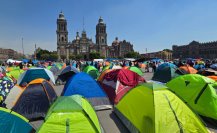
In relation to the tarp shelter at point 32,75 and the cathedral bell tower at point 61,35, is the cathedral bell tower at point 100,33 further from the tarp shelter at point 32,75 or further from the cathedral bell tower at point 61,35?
the tarp shelter at point 32,75

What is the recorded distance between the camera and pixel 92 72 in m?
19.1

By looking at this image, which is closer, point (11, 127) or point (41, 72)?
point (11, 127)

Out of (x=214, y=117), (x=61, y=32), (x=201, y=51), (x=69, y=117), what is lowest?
(x=214, y=117)

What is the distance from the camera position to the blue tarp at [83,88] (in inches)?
340

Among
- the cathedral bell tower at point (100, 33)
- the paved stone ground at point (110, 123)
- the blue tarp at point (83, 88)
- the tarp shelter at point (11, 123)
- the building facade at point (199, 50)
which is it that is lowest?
the paved stone ground at point (110, 123)

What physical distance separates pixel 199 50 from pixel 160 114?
460 ft

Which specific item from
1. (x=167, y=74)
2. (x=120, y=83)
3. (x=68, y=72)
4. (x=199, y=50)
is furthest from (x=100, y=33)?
(x=120, y=83)

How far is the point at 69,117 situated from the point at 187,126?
3248mm

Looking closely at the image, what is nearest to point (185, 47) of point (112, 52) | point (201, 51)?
point (201, 51)

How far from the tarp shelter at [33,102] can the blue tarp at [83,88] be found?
2.83 feet

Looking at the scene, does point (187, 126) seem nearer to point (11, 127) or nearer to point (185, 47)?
point (11, 127)

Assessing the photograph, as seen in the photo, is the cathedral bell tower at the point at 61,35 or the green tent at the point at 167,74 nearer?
the green tent at the point at 167,74

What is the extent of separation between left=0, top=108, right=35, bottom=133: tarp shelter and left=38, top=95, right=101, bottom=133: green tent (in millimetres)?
711

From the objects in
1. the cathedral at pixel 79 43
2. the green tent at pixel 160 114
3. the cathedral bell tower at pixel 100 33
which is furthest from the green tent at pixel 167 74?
the cathedral bell tower at pixel 100 33
